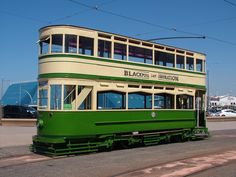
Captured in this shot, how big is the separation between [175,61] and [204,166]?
26.7ft

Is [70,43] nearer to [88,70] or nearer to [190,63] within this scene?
[88,70]

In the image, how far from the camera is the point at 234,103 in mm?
143875

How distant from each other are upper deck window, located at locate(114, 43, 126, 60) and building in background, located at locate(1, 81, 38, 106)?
45.3 m

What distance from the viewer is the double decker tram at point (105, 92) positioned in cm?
1362

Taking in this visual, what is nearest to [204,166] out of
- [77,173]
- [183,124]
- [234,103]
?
[77,173]

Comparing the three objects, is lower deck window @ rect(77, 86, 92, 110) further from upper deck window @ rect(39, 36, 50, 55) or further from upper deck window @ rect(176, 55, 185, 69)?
upper deck window @ rect(176, 55, 185, 69)

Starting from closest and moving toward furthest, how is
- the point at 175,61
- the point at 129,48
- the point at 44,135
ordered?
the point at 44,135
the point at 129,48
the point at 175,61

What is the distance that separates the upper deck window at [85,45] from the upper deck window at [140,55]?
7.15 feet

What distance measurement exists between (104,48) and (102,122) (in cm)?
278

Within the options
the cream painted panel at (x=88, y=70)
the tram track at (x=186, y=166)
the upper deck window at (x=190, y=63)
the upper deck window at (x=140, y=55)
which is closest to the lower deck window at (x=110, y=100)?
the cream painted panel at (x=88, y=70)

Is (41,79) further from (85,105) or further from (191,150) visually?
(191,150)

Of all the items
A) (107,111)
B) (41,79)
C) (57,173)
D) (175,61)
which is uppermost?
(175,61)

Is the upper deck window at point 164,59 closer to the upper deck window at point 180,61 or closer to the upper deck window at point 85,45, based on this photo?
the upper deck window at point 180,61

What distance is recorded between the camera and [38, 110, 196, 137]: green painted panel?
1340 centimetres
